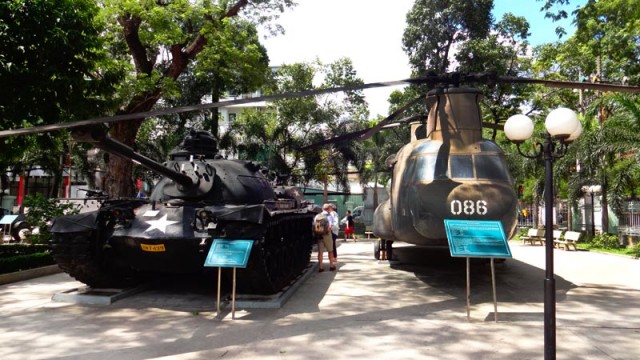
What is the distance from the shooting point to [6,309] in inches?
293

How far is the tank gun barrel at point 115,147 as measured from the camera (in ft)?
18.5

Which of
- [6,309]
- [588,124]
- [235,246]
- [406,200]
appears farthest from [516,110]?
[6,309]

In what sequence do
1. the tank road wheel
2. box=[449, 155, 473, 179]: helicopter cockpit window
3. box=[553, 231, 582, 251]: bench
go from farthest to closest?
box=[553, 231, 582, 251]: bench, box=[449, 155, 473, 179]: helicopter cockpit window, the tank road wheel

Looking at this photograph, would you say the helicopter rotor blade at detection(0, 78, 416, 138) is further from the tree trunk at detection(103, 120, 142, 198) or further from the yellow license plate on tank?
the tree trunk at detection(103, 120, 142, 198)

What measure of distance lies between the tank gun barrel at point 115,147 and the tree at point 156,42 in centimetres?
705

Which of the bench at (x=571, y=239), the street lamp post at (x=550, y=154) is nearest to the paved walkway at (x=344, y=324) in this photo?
the street lamp post at (x=550, y=154)

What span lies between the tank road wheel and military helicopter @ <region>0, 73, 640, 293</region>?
16 millimetres

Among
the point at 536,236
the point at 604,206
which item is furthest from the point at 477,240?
the point at 536,236

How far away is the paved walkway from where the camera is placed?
535 cm

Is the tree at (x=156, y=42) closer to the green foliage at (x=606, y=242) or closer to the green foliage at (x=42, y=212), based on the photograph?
the green foliage at (x=42, y=212)

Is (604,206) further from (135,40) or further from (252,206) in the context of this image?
(135,40)

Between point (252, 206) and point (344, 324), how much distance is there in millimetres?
2153

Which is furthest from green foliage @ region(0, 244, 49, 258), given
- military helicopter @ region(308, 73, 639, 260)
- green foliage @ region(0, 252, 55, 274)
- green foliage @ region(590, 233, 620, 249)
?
green foliage @ region(590, 233, 620, 249)

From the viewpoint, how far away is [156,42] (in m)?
15.0
